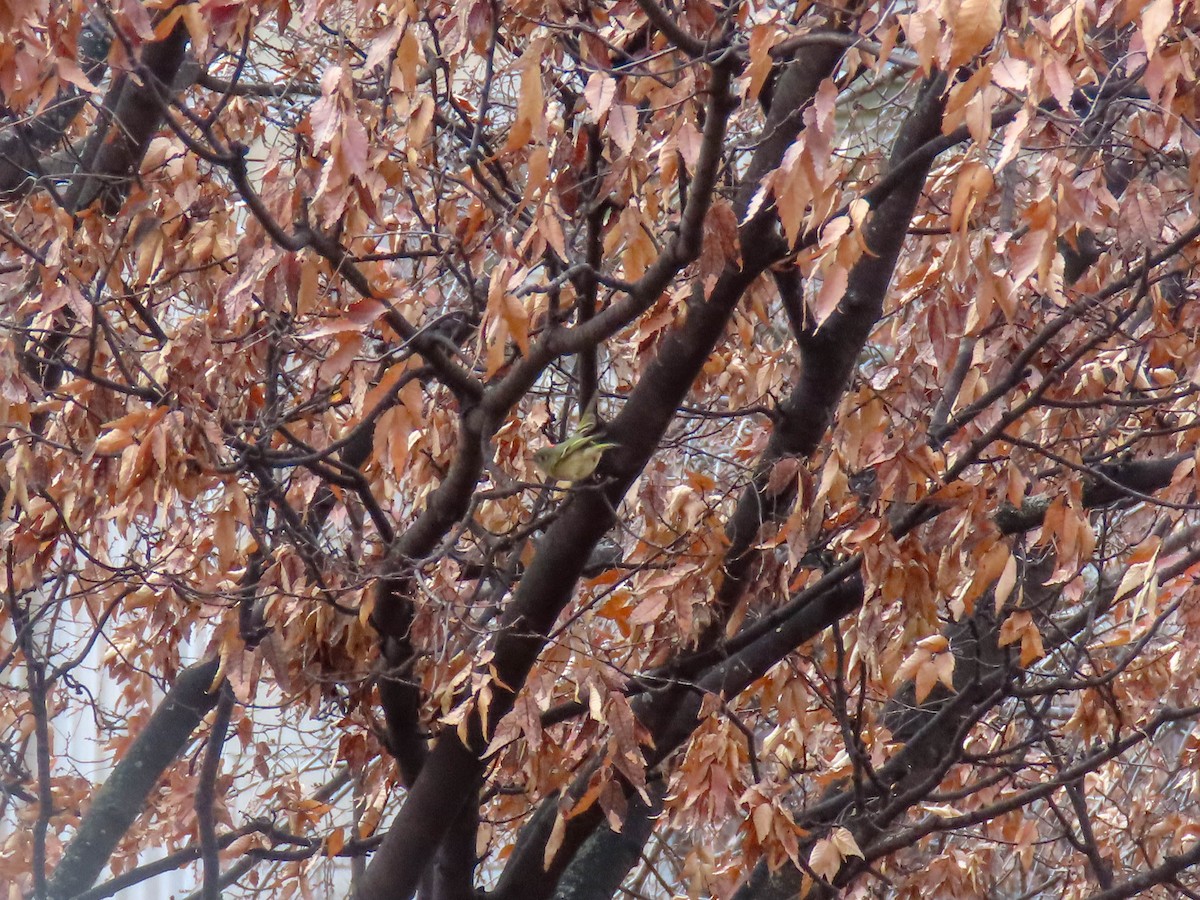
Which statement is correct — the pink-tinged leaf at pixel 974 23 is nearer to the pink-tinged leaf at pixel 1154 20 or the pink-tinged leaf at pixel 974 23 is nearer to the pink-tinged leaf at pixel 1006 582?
the pink-tinged leaf at pixel 1154 20

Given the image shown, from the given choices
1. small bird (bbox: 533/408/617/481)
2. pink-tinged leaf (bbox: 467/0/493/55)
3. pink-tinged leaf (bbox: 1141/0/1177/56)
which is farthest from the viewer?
small bird (bbox: 533/408/617/481)

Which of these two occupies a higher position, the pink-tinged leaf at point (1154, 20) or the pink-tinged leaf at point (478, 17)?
the pink-tinged leaf at point (478, 17)

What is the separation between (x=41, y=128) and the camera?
336cm

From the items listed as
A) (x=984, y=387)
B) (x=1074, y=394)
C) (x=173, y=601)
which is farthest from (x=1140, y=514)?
(x=173, y=601)

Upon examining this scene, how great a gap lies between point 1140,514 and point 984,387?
3.96 ft

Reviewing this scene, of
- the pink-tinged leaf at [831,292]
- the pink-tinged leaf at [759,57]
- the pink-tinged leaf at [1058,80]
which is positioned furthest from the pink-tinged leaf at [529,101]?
the pink-tinged leaf at [1058,80]

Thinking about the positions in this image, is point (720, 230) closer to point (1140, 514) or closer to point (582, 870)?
point (582, 870)

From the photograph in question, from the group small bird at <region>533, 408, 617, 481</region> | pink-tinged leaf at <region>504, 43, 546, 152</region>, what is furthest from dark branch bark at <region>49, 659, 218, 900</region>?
pink-tinged leaf at <region>504, 43, 546, 152</region>

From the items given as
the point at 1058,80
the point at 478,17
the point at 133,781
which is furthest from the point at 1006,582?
the point at 133,781

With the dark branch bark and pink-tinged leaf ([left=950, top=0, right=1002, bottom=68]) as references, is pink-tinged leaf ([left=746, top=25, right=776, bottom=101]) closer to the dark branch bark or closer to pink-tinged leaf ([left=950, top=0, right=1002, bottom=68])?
pink-tinged leaf ([left=950, top=0, right=1002, bottom=68])

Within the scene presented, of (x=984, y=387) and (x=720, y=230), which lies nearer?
(x=720, y=230)

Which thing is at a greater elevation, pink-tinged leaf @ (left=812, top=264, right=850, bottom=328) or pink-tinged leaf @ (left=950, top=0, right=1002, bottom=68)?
pink-tinged leaf @ (left=950, top=0, right=1002, bottom=68)

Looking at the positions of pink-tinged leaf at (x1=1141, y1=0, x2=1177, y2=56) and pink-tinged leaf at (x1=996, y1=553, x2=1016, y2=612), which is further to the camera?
pink-tinged leaf at (x1=996, y1=553, x2=1016, y2=612)

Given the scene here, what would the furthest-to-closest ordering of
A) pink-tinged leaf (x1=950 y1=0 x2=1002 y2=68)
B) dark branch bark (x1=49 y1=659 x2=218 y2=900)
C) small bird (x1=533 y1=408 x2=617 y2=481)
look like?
dark branch bark (x1=49 y1=659 x2=218 y2=900), small bird (x1=533 y1=408 x2=617 y2=481), pink-tinged leaf (x1=950 y1=0 x2=1002 y2=68)
